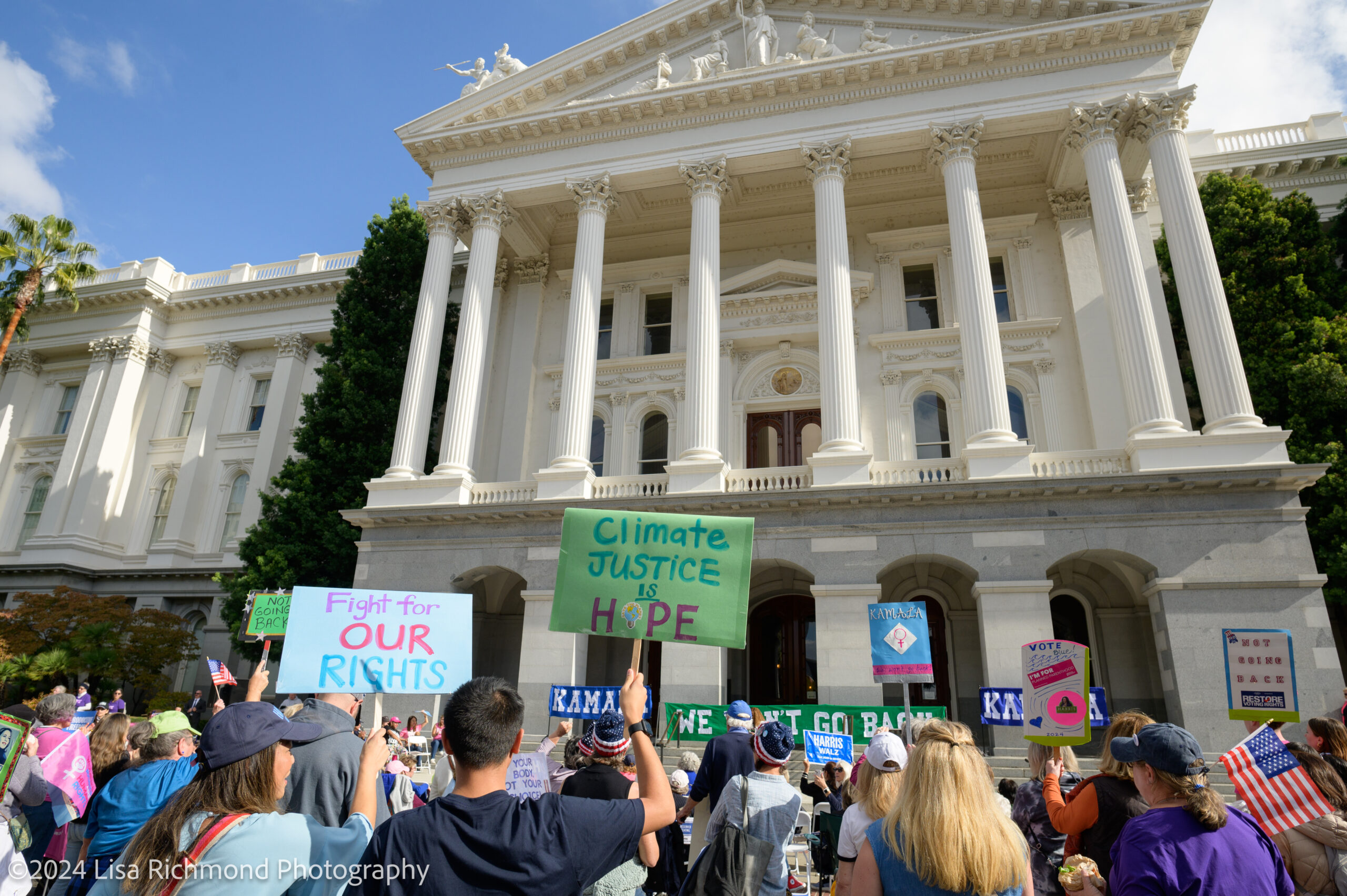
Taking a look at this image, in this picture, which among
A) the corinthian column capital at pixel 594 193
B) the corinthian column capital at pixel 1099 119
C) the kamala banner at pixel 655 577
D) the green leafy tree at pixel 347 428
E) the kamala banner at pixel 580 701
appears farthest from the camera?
the green leafy tree at pixel 347 428

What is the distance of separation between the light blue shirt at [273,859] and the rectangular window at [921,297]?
23.9 m

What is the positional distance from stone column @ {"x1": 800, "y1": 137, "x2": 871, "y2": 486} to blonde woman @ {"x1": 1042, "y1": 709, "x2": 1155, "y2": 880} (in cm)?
1375

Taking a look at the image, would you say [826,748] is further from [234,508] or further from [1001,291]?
[234,508]

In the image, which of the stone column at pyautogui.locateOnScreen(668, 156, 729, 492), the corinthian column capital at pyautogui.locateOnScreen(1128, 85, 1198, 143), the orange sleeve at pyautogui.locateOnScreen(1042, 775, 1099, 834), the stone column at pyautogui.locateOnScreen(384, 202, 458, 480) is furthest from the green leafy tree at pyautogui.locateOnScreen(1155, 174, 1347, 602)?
the stone column at pyautogui.locateOnScreen(384, 202, 458, 480)

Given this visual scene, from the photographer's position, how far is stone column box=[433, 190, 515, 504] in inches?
846

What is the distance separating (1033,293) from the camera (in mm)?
23984

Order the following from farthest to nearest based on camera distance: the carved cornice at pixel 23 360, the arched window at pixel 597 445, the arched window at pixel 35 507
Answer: the carved cornice at pixel 23 360
the arched window at pixel 35 507
the arched window at pixel 597 445

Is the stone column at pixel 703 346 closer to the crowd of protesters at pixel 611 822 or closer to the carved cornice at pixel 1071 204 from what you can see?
the carved cornice at pixel 1071 204

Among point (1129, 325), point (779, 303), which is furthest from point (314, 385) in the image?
point (1129, 325)

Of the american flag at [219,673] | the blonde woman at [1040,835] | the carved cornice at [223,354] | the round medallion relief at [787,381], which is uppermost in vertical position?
the carved cornice at [223,354]

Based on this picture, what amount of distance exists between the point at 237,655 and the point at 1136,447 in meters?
30.6

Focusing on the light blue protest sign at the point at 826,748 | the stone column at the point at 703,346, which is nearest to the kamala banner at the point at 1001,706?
the light blue protest sign at the point at 826,748

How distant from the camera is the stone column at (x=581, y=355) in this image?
20.5 meters

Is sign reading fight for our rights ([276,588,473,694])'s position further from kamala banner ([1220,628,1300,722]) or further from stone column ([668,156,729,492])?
stone column ([668,156,729,492])
